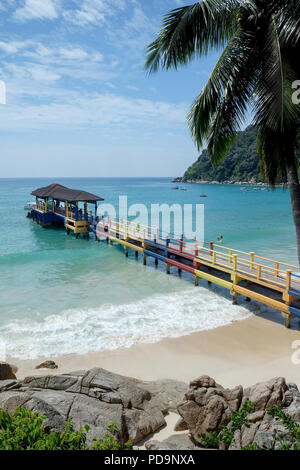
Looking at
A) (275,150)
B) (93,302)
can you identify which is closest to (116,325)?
(93,302)

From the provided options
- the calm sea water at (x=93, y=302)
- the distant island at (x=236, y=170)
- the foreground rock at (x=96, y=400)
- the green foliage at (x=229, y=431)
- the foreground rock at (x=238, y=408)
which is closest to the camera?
the foreground rock at (x=238, y=408)

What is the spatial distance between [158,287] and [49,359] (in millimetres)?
8828

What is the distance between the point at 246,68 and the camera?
721 centimetres

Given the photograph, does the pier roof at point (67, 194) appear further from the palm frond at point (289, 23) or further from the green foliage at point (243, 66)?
the palm frond at point (289, 23)

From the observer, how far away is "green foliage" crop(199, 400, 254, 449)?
5492 millimetres

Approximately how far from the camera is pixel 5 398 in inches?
252

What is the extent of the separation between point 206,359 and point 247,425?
552 centimetres

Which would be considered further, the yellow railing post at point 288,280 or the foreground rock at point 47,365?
the yellow railing post at point 288,280

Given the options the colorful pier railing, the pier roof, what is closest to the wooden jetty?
the pier roof

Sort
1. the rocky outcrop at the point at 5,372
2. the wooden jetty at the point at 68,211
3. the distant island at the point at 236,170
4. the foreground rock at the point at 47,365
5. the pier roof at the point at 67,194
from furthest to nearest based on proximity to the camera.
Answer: the distant island at the point at 236,170 < the wooden jetty at the point at 68,211 < the pier roof at the point at 67,194 < the foreground rock at the point at 47,365 < the rocky outcrop at the point at 5,372

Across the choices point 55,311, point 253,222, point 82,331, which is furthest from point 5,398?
point 253,222

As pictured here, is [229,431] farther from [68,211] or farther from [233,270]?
[68,211]

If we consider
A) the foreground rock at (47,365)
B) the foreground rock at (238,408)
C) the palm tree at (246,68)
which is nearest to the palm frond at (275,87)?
the palm tree at (246,68)

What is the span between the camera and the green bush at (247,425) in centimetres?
474
